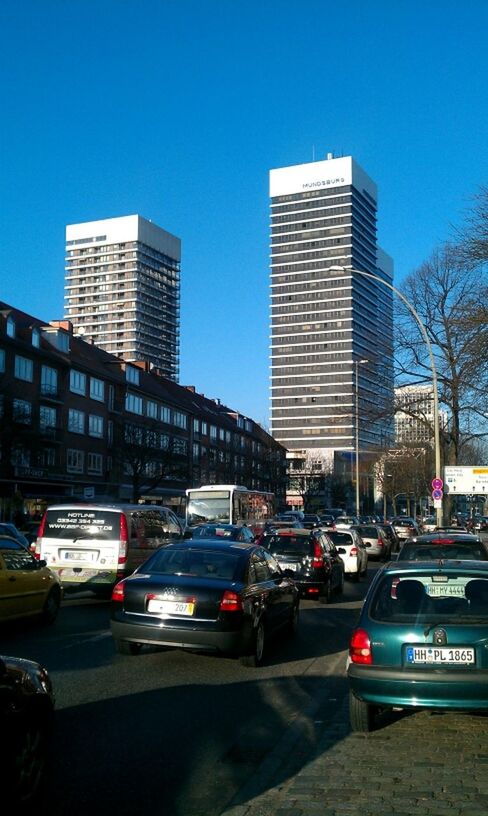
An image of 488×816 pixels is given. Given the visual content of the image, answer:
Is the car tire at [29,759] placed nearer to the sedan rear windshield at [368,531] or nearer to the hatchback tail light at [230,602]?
the hatchback tail light at [230,602]

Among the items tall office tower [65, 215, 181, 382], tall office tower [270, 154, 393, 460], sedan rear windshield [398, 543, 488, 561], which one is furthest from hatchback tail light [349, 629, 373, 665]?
tall office tower [65, 215, 181, 382]

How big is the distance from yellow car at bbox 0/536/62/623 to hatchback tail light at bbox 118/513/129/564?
89.3 inches

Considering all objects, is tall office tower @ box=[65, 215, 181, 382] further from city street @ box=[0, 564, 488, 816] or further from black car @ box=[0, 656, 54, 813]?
black car @ box=[0, 656, 54, 813]

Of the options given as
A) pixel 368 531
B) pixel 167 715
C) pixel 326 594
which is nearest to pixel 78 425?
pixel 368 531

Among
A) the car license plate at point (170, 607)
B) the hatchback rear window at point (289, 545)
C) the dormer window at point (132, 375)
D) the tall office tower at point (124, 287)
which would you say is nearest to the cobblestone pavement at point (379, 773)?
the car license plate at point (170, 607)

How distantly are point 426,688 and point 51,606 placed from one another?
7.79m

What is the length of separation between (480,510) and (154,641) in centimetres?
12947

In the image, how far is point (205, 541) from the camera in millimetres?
10688

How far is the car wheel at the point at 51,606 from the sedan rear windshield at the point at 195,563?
2.95 meters

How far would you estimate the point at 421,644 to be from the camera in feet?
20.4

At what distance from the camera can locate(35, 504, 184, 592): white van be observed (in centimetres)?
1489

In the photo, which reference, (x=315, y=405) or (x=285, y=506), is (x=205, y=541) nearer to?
(x=285, y=506)

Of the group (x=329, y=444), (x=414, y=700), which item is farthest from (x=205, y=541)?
(x=329, y=444)

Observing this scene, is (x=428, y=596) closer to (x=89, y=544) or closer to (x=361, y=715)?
(x=361, y=715)
